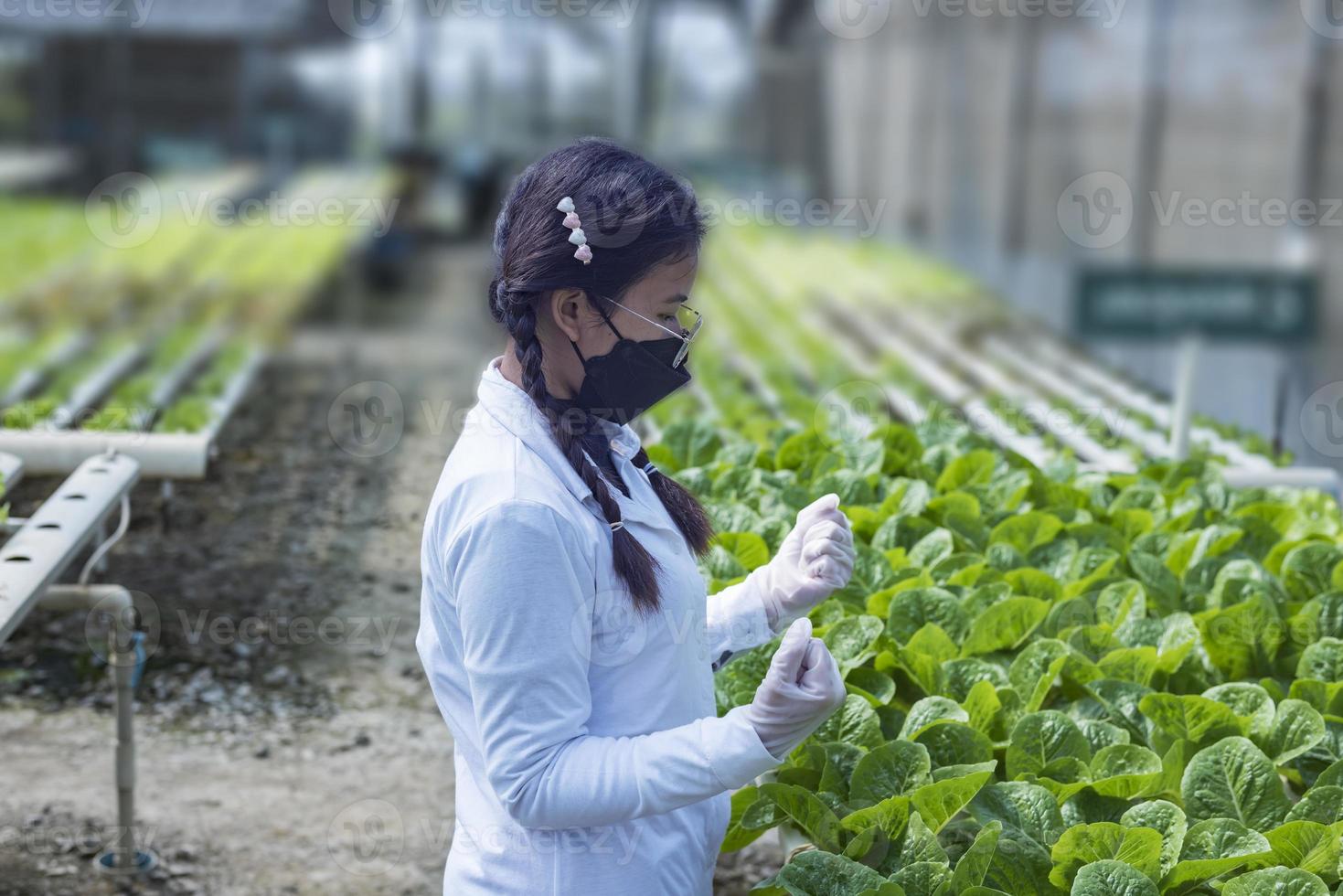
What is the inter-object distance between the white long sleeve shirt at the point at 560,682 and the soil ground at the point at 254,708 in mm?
1347

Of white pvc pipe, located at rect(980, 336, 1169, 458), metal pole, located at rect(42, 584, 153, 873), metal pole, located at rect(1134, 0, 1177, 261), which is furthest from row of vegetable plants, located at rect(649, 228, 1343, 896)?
metal pole, located at rect(1134, 0, 1177, 261)

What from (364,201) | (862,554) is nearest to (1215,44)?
(364,201)

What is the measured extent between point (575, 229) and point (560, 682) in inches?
14.4

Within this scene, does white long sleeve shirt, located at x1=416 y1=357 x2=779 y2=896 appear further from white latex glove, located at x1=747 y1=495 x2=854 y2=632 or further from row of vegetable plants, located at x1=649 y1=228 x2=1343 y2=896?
row of vegetable plants, located at x1=649 y1=228 x2=1343 y2=896

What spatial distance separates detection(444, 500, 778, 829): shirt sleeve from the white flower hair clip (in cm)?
21

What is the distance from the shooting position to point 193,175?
421 centimetres


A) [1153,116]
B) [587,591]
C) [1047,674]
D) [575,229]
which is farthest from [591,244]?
[1153,116]

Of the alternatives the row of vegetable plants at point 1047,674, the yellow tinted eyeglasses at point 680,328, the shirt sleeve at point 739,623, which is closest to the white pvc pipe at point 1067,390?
A: the row of vegetable plants at point 1047,674

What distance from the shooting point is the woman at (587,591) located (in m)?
1.13

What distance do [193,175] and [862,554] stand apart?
2.83m

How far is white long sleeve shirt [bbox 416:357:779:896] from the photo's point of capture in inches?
44.5

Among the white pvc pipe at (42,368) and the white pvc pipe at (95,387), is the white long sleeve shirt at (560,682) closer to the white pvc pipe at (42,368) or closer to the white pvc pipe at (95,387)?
the white pvc pipe at (95,387)

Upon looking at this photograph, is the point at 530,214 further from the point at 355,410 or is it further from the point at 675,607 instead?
the point at 355,410

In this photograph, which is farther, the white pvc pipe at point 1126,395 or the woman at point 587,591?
the white pvc pipe at point 1126,395
